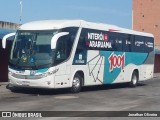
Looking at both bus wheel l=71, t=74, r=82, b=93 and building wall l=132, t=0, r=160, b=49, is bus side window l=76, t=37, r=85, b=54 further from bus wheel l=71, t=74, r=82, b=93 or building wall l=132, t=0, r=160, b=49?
building wall l=132, t=0, r=160, b=49

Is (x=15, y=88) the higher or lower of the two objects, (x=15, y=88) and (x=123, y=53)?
the lower

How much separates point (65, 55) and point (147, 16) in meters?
80.7

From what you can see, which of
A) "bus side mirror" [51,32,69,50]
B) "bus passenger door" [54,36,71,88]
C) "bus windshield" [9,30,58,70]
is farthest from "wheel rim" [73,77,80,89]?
"bus side mirror" [51,32,69,50]

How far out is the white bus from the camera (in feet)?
61.8

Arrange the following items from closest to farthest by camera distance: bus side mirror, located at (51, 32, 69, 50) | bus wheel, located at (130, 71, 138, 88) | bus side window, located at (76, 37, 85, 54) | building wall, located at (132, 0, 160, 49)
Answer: bus side mirror, located at (51, 32, 69, 50) < bus side window, located at (76, 37, 85, 54) < bus wheel, located at (130, 71, 138, 88) < building wall, located at (132, 0, 160, 49)

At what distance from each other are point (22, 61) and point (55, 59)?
5.05 feet

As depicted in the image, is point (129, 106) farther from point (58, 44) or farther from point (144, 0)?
point (144, 0)

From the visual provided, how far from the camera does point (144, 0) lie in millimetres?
98688

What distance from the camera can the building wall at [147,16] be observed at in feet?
315

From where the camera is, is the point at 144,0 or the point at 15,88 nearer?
the point at 15,88

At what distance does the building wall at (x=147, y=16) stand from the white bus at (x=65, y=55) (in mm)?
72122

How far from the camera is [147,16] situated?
98062mm

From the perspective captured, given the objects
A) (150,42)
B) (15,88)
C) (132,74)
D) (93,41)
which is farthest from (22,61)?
(150,42)

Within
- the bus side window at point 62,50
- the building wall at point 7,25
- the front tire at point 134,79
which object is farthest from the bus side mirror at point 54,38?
the building wall at point 7,25
